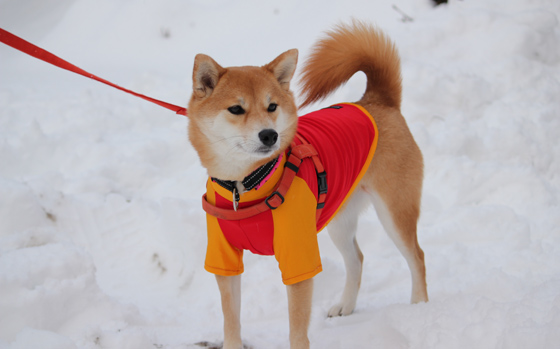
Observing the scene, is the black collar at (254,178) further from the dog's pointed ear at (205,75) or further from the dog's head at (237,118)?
the dog's pointed ear at (205,75)

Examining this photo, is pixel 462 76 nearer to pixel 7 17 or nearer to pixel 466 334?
pixel 466 334

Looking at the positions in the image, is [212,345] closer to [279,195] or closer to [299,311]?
[299,311]

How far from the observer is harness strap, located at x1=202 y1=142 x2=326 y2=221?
1836mm

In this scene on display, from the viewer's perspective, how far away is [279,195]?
183cm

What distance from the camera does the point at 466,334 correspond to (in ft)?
6.14

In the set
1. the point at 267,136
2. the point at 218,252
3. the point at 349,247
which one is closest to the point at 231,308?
the point at 218,252

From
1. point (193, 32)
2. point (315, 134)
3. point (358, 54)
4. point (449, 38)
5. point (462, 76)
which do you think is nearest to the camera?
point (315, 134)

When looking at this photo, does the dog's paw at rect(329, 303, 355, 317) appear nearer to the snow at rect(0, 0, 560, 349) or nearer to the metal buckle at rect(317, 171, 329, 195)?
the snow at rect(0, 0, 560, 349)

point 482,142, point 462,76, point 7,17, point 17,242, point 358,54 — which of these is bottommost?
point 482,142

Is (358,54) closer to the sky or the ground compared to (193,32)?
closer to the sky

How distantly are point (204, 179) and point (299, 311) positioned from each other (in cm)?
221

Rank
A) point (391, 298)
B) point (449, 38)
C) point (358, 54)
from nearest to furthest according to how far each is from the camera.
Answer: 1. point (358, 54)
2. point (391, 298)
3. point (449, 38)

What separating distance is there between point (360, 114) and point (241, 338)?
133cm

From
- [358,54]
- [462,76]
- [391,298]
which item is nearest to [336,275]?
[391,298]
